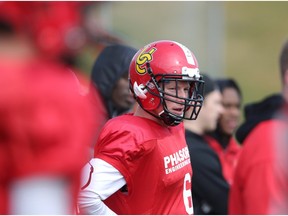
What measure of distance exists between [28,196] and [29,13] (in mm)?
488

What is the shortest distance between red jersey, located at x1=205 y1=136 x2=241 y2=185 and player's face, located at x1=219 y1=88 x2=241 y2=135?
0.41ft

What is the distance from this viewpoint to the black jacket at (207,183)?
4.57 meters

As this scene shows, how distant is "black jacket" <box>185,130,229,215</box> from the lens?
4570 millimetres

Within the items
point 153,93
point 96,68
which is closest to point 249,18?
point 96,68

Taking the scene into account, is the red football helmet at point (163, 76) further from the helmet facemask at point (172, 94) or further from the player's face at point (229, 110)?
the player's face at point (229, 110)

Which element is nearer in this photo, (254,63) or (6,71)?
(6,71)

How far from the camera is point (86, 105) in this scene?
190cm

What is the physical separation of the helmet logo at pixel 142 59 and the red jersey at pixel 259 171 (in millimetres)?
685

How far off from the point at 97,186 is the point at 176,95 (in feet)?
2.09

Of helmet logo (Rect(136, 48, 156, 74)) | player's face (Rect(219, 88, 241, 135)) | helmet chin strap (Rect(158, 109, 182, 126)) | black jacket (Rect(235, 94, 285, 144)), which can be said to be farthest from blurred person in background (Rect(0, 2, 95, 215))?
player's face (Rect(219, 88, 241, 135))

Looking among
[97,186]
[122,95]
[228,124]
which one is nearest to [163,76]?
[97,186]

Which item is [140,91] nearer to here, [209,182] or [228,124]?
[209,182]

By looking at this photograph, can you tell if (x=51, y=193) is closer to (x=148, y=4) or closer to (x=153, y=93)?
(x=153, y=93)

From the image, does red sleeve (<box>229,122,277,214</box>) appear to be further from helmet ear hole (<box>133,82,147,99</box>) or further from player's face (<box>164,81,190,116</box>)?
helmet ear hole (<box>133,82,147,99</box>)
